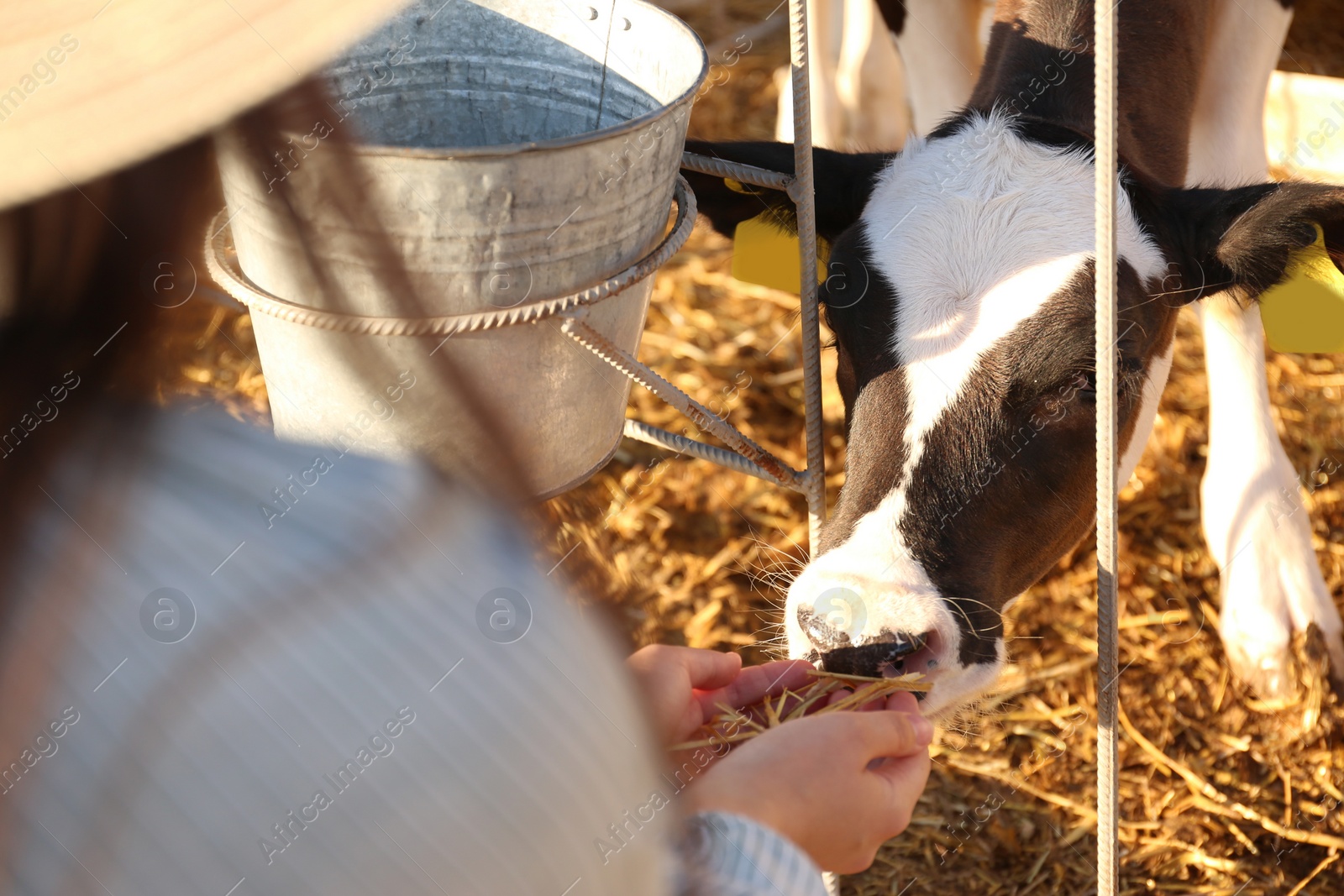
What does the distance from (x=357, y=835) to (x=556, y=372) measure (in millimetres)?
1033

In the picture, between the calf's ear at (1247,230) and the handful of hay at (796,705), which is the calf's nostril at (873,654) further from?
the calf's ear at (1247,230)

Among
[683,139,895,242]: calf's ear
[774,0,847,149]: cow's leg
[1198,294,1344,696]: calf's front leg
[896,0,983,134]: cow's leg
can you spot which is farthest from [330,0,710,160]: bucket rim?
[774,0,847,149]: cow's leg

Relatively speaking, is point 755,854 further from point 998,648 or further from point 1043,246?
point 1043,246

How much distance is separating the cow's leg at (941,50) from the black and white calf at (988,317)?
1045 millimetres

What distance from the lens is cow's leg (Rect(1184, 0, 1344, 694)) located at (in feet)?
8.30

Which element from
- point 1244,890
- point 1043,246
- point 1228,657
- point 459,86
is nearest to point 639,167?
point 459,86

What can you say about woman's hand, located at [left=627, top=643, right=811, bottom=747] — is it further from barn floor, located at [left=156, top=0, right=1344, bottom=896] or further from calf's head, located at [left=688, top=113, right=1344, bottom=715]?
barn floor, located at [left=156, top=0, right=1344, bottom=896]

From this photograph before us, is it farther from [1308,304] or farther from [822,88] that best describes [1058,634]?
[822,88]

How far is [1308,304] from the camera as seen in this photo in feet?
6.06

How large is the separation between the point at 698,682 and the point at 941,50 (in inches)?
101

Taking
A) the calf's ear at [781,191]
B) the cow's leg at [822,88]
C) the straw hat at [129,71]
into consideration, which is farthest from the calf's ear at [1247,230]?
the cow's leg at [822,88]

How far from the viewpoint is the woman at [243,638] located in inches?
18.1

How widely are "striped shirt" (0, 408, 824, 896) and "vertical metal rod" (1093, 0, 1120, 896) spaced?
91 cm

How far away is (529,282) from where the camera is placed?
1.38 metres
